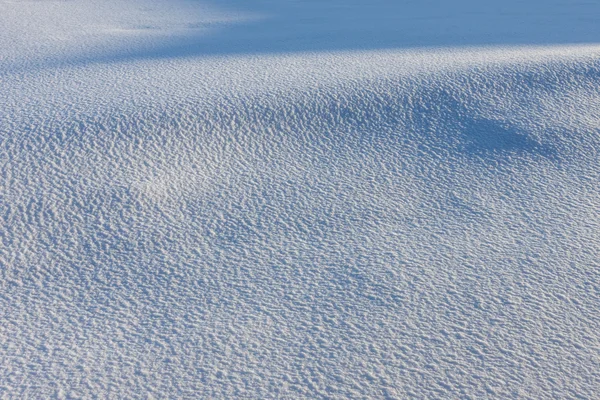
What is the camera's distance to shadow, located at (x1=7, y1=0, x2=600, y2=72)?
146cm

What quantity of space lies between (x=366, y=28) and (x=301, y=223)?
1071 mm

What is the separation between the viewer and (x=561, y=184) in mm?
912

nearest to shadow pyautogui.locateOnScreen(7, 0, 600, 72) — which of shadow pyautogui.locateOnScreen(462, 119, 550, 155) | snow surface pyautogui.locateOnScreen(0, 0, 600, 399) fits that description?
snow surface pyautogui.locateOnScreen(0, 0, 600, 399)

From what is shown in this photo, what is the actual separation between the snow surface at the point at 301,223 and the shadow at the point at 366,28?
0.18ft

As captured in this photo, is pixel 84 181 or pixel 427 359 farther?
Answer: pixel 84 181

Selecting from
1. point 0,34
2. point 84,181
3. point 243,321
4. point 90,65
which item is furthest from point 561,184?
point 0,34

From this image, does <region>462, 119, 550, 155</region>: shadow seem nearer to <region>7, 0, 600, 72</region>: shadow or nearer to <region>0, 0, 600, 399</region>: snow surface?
<region>0, 0, 600, 399</region>: snow surface

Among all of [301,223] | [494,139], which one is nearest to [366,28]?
[494,139]

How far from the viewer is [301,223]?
82 cm

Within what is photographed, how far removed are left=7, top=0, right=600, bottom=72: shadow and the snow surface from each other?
0.05 meters

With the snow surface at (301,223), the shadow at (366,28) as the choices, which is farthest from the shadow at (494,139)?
the shadow at (366,28)

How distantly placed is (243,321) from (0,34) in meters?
1.33

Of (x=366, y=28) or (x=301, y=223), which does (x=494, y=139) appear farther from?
(x=366, y=28)

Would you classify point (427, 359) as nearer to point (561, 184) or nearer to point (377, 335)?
point (377, 335)
